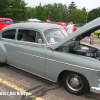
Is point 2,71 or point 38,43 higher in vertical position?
point 38,43

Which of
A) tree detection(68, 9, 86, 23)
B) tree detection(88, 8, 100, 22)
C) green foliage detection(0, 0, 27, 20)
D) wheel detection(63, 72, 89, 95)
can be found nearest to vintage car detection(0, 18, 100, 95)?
wheel detection(63, 72, 89, 95)

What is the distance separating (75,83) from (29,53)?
59.9 inches

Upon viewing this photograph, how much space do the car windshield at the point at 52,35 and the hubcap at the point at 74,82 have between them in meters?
1.15

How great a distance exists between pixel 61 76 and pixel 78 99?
0.71 metres

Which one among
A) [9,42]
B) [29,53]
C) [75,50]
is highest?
[9,42]

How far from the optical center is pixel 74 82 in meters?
2.96

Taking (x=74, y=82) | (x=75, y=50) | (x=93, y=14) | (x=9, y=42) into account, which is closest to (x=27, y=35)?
(x=9, y=42)

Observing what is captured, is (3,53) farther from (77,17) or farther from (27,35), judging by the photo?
(77,17)

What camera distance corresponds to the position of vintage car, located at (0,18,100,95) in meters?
2.67

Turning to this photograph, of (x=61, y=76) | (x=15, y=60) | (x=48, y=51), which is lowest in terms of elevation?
(x=61, y=76)

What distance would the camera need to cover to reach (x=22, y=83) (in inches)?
141

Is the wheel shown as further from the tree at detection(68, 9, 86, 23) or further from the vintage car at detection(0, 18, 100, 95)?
the tree at detection(68, 9, 86, 23)

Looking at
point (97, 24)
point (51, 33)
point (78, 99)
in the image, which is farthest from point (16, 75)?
point (97, 24)

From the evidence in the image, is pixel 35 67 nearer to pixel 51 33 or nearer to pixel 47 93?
pixel 47 93
